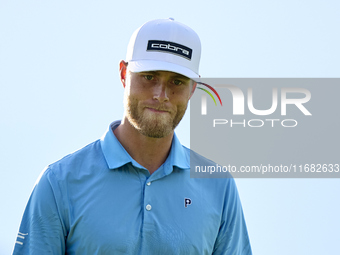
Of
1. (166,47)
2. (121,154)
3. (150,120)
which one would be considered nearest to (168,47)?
(166,47)

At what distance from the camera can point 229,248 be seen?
3869 millimetres

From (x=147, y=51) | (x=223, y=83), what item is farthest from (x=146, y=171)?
(x=223, y=83)

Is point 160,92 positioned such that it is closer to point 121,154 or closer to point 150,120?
point 150,120

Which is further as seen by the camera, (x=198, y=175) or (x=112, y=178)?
(x=198, y=175)

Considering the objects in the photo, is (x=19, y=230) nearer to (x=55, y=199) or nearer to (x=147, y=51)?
(x=55, y=199)

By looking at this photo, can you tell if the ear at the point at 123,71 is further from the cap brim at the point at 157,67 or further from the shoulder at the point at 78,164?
the shoulder at the point at 78,164

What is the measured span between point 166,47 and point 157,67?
8.2 inches

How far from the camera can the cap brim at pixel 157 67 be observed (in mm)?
3582

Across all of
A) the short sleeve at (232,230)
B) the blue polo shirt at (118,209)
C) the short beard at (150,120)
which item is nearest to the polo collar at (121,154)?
the blue polo shirt at (118,209)

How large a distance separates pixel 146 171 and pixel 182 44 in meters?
0.76

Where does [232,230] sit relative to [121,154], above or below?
below

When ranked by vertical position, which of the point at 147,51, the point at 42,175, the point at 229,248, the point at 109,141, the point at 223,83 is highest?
the point at 223,83

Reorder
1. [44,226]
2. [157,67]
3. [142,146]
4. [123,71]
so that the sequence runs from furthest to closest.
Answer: [123,71]
[142,146]
[157,67]
[44,226]

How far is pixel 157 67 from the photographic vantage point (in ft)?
11.8
